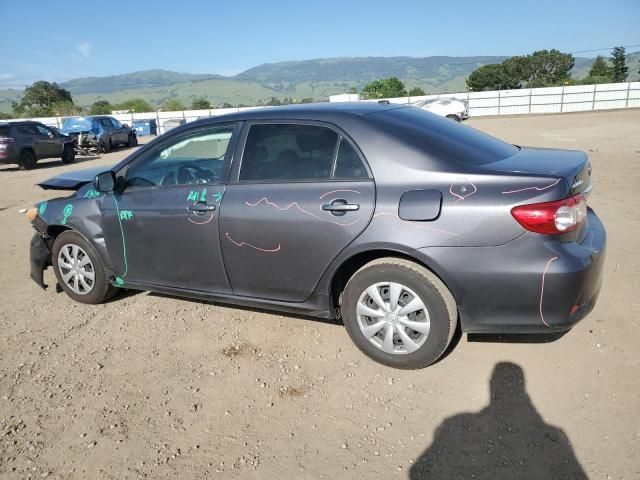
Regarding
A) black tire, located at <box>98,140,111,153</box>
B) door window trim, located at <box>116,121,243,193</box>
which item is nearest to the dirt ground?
door window trim, located at <box>116,121,243,193</box>

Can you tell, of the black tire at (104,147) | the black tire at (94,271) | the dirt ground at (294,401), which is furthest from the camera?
the black tire at (104,147)

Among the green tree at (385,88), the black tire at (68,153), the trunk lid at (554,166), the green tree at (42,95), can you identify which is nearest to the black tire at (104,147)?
the black tire at (68,153)

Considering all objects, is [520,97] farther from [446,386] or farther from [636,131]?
[446,386]

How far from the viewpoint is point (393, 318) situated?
3.15 metres

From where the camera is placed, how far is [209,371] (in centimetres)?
345

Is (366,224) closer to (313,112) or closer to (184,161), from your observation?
(313,112)

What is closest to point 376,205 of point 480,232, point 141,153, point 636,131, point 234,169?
point 480,232

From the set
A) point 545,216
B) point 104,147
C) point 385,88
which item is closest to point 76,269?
point 545,216

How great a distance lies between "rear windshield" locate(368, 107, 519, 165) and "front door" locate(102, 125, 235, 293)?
4.11 feet

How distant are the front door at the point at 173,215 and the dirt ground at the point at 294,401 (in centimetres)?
51

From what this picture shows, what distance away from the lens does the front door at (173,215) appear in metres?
3.71

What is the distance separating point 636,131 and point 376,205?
19678 millimetres

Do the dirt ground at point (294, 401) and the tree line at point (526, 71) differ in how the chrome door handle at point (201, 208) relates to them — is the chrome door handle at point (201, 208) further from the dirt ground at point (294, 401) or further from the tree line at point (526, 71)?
the tree line at point (526, 71)

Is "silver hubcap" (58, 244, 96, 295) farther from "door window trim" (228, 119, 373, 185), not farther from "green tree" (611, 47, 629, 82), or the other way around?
"green tree" (611, 47, 629, 82)
